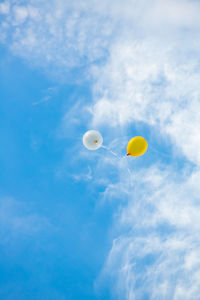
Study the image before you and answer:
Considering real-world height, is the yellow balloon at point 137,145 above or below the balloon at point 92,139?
below

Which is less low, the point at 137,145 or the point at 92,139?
the point at 92,139

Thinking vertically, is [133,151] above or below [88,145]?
below

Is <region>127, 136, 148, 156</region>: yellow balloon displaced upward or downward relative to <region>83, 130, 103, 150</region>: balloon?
downward

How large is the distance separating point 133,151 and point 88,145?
2.88m

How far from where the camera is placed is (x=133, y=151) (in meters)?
16.8

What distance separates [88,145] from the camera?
16844 millimetres
